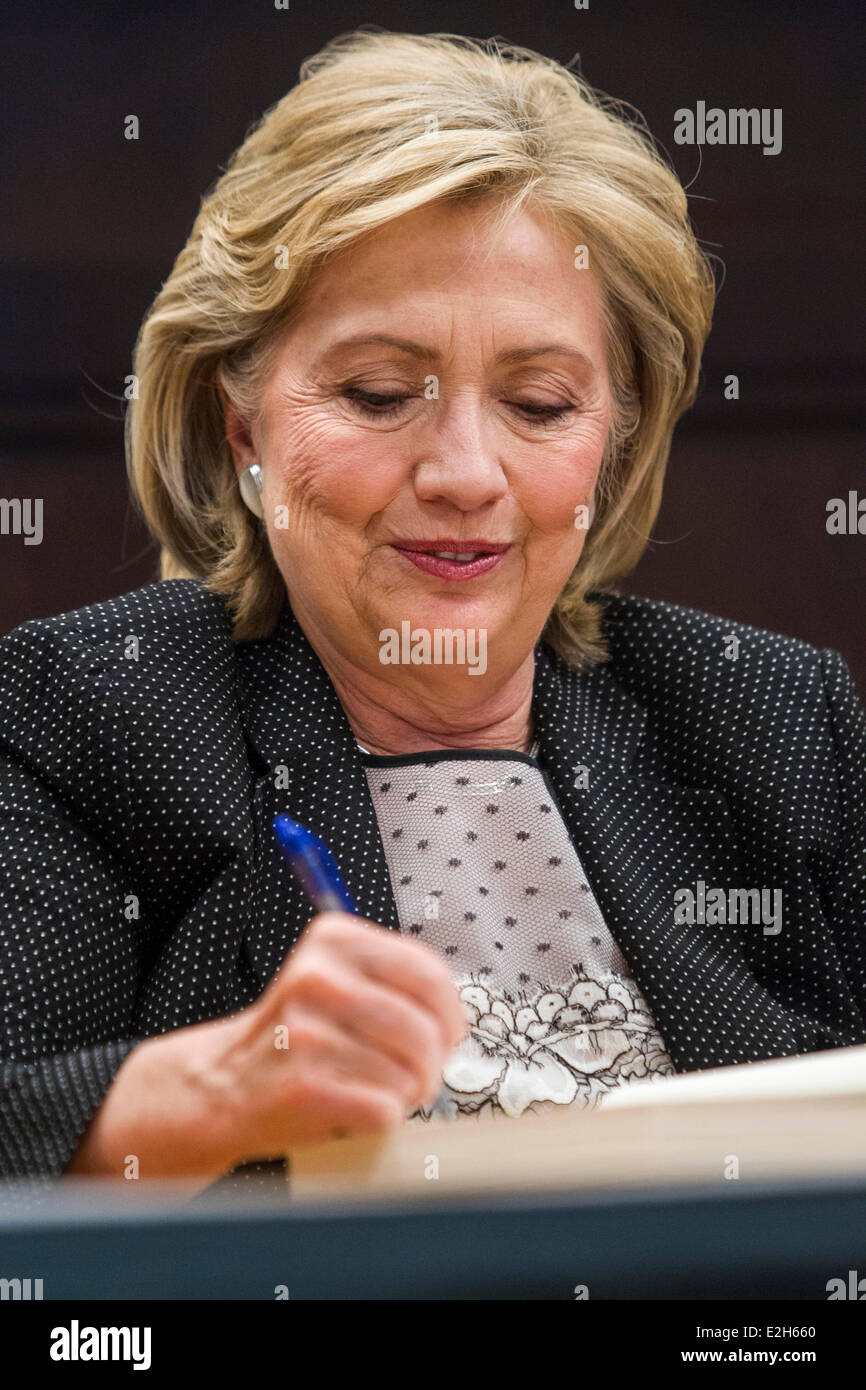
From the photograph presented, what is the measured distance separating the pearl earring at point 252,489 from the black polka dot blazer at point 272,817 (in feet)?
0.33

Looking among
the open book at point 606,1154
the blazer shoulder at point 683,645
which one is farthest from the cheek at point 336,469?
the open book at point 606,1154

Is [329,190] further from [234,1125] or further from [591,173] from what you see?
[234,1125]

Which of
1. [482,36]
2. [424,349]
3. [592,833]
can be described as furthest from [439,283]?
[482,36]

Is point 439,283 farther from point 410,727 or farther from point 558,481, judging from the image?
point 410,727

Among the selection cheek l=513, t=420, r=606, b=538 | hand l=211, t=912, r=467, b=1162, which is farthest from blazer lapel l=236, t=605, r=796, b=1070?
hand l=211, t=912, r=467, b=1162

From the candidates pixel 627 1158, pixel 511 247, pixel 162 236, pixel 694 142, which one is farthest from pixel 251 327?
pixel 627 1158

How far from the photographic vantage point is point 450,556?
145cm

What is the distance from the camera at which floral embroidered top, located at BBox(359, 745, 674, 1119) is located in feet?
4.35

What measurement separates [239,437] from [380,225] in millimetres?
297

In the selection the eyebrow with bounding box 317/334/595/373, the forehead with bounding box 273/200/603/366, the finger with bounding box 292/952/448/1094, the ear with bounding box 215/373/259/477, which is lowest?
the finger with bounding box 292/952/448/1094

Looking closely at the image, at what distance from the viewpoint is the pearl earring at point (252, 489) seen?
5.18 ft

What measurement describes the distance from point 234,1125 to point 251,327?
850 millimetres

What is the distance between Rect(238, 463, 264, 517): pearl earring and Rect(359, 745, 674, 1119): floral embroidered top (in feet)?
0.93

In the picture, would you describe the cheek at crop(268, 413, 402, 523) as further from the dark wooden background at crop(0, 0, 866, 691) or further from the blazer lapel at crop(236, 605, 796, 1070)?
the dark wooden background at crop(0, 0, 866, 691)
